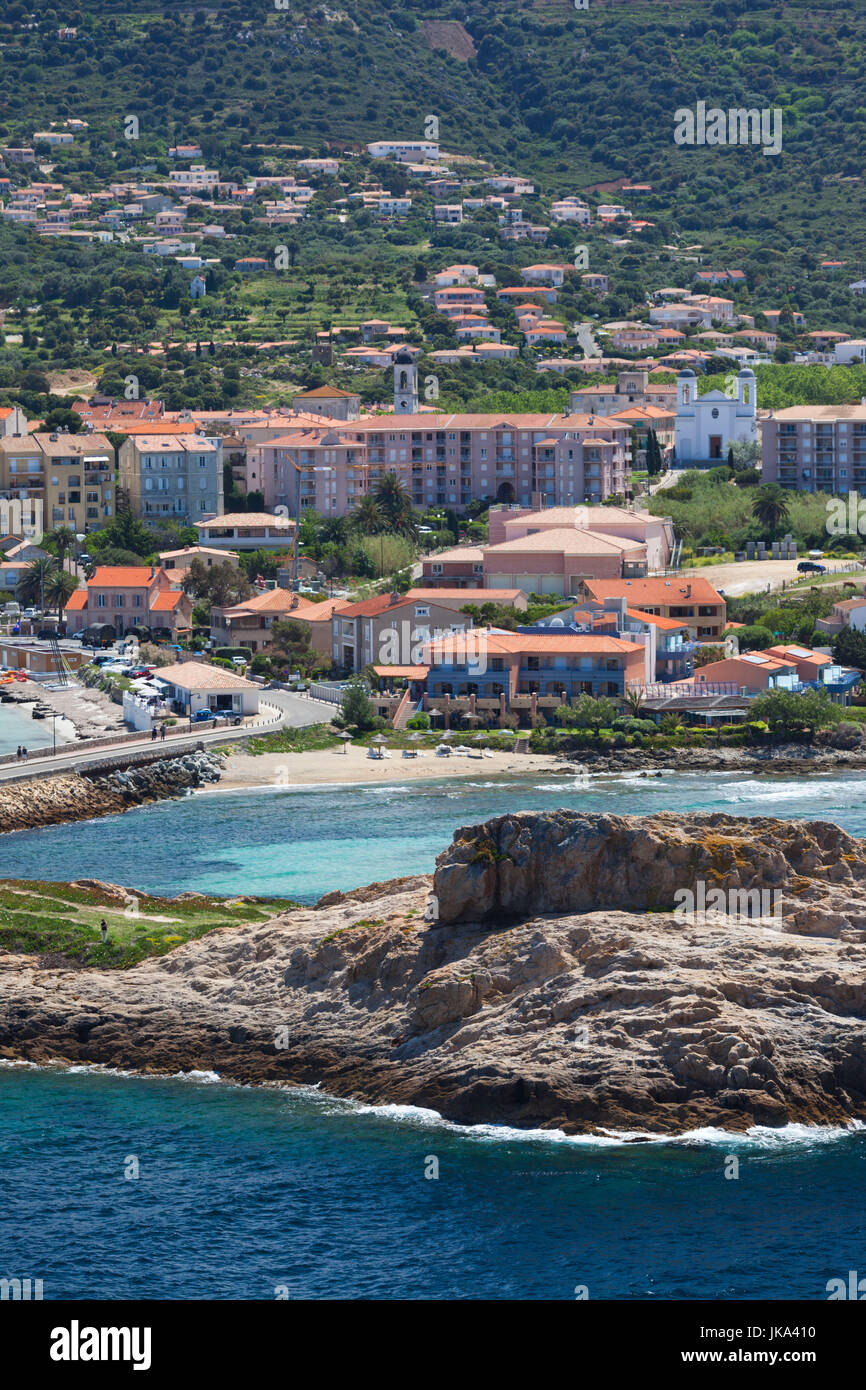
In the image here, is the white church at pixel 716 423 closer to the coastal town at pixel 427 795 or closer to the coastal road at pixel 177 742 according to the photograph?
the coastal town at pixel 427 795

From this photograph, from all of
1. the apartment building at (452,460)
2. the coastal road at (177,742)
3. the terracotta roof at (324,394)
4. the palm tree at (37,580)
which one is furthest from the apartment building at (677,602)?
the terracotta roof at (324,394)

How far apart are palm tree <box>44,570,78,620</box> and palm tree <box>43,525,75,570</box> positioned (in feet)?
16.1

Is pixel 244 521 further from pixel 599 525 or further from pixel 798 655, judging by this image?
pixel 798 655

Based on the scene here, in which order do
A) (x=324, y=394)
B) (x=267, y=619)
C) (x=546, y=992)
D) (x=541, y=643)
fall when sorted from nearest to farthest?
(x=546, y=992), (x=541, y=643), (x=267, y=619), (x=324, y=394)

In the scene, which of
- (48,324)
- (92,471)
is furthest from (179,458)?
(48,324)

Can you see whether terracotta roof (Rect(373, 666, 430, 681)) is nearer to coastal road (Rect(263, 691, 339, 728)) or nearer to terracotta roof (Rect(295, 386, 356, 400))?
coastal road (Rect(263, 691, 339, 728))

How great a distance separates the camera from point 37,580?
101 meters

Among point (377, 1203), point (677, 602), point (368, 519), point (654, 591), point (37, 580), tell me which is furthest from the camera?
point (368, 519)

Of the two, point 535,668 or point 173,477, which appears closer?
point 535,668

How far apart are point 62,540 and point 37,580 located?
5.67m

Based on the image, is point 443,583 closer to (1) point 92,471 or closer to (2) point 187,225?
(1) point 92,471

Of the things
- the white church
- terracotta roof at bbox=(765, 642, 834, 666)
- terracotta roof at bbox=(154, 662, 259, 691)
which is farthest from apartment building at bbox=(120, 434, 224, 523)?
terracotta roof at bbox=(765, 642, 834, 666)

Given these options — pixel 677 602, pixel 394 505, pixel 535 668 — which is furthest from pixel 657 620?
pixel 394 505

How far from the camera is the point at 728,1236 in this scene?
3072 cm
